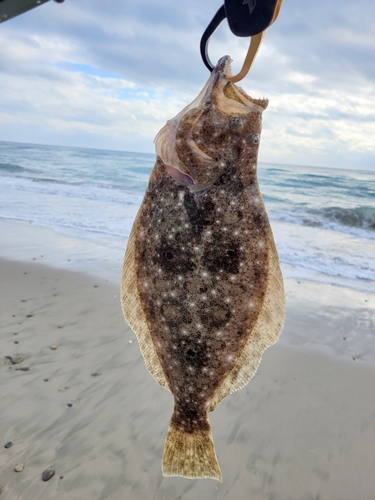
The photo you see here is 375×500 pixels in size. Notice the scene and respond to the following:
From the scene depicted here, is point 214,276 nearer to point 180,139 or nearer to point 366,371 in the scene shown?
point 180,139

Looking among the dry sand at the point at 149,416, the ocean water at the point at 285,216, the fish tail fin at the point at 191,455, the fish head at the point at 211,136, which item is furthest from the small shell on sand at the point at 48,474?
the ocean water at the point at 285,216

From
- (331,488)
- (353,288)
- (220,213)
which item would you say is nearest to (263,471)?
(331,488)

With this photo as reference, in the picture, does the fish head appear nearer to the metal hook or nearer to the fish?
the fish

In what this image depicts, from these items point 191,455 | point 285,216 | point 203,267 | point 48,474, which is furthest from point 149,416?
point 285,216

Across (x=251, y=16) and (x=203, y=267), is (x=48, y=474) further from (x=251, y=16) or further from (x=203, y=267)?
(x=251, y=16)

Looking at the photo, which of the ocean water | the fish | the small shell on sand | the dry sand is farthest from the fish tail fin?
the ocean water
